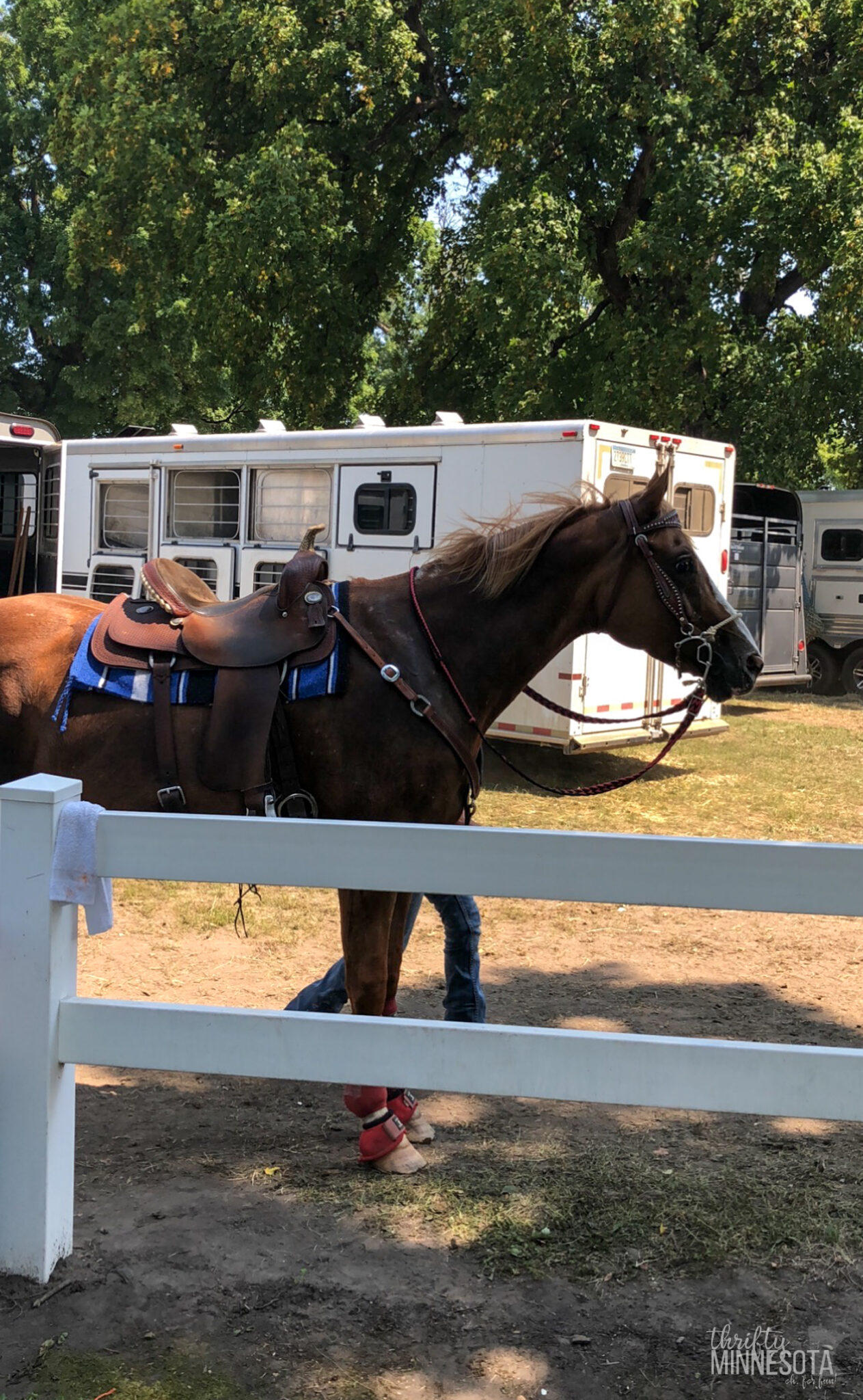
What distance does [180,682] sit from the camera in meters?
3.73

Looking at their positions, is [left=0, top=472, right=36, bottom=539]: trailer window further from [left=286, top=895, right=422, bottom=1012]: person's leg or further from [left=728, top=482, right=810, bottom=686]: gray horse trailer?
[left=286, top=895, right=422, bottom=1012]: person's leg

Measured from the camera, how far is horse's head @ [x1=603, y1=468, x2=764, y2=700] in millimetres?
3984

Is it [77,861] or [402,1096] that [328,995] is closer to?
[402,1096]

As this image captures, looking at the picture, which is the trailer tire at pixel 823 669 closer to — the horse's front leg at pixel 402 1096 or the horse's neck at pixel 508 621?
the horse's neck at pixel 508 621

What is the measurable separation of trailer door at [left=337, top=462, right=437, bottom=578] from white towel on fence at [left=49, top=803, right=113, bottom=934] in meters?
7.54

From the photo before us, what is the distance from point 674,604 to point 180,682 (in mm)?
1633

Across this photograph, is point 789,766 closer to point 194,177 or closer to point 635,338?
point 635,338

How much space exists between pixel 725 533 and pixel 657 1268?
29.8 ft

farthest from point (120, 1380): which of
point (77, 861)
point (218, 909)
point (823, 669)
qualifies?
point (823, 669)

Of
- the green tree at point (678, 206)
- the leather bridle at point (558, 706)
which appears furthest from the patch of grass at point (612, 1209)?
the green tree at point (678, 206)

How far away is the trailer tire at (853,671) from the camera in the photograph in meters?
17.5

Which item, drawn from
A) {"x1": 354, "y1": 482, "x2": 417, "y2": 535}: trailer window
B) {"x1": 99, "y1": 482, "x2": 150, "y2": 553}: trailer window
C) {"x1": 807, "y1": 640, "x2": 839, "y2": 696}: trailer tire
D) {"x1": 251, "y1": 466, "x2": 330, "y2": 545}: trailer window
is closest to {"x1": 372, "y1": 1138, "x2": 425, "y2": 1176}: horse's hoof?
{"x1": 354, "y1": 482, "x2": 417, "y2": 535}: trailer window

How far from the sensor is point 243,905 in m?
6.45

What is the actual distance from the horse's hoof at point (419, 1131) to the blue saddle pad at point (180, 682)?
1.38 metres
